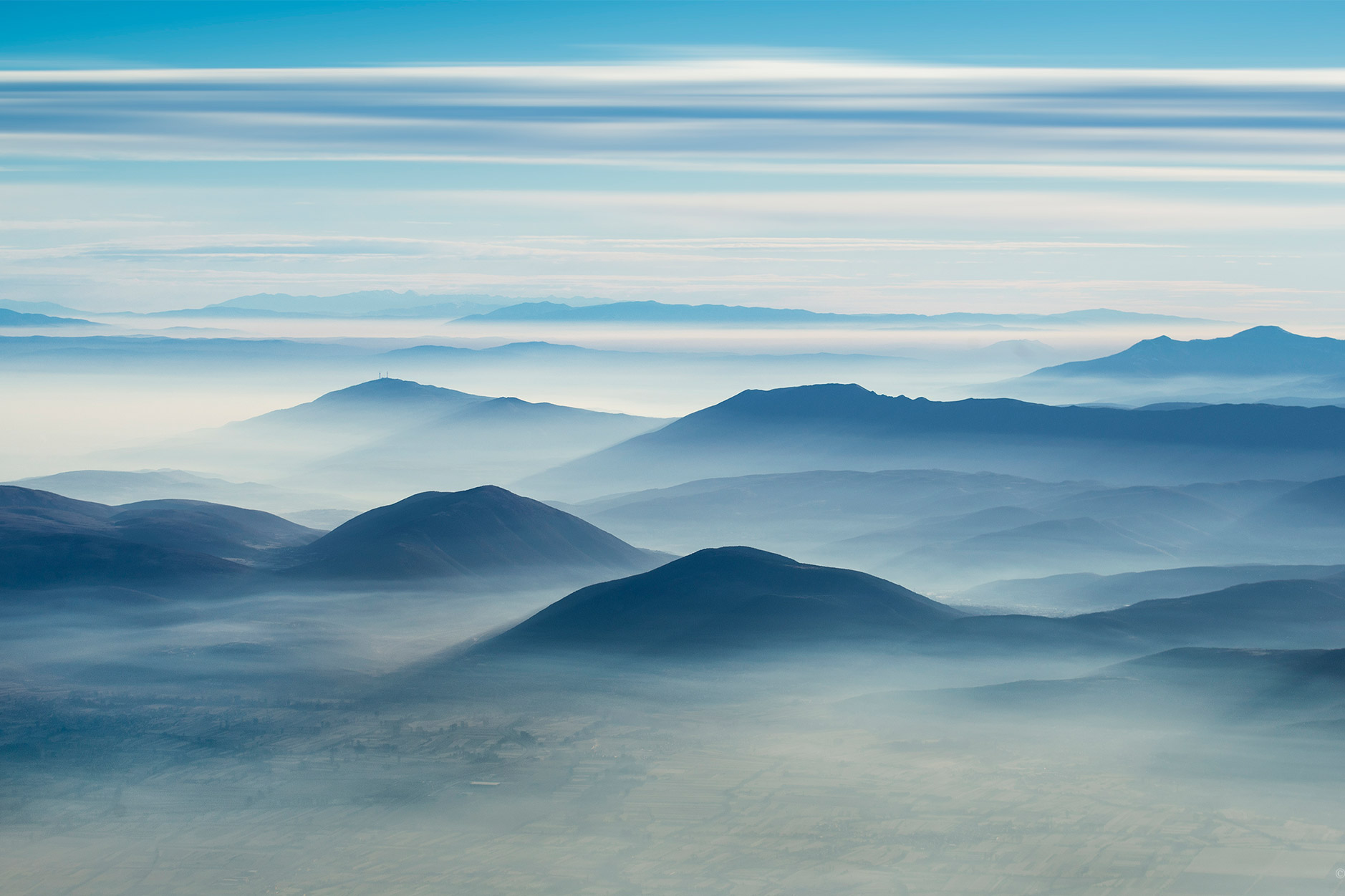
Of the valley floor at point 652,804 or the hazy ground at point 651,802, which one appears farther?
the hazy ground at point 651,802

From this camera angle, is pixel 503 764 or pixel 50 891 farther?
pixel 503 764

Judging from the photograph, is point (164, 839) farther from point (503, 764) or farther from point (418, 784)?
point (503, 764)

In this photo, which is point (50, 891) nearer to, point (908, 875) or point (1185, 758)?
point (908, 875)

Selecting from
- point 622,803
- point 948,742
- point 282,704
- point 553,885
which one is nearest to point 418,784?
point 622,803

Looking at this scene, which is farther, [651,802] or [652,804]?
[651,802]

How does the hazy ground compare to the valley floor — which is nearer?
the valley floor

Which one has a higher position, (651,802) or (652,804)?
(651,802)

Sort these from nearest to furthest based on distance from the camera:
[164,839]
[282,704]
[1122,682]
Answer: [164,839], [1122,682], [282,704]

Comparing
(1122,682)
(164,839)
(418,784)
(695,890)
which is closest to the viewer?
(695,890)

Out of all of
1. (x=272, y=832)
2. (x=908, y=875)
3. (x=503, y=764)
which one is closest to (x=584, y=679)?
(x=503, y=764)

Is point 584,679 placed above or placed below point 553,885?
above
